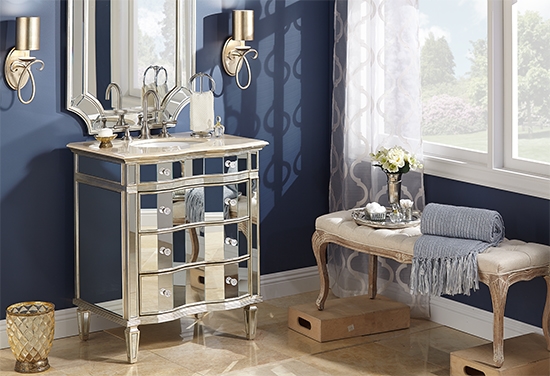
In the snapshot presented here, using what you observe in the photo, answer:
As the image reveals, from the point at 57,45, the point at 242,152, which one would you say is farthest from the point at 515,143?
the point at 57,45

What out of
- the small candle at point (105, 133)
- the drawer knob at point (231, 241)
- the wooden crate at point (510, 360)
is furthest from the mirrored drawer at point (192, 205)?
the wooden crate at point (510, 360)

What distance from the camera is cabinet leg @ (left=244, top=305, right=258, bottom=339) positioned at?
162 inches

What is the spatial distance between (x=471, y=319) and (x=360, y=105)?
1.23 m

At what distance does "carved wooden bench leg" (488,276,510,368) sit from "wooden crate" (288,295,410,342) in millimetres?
847

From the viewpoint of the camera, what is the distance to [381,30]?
14.6 feet

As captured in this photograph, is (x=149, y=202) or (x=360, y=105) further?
(x=360, y=105)

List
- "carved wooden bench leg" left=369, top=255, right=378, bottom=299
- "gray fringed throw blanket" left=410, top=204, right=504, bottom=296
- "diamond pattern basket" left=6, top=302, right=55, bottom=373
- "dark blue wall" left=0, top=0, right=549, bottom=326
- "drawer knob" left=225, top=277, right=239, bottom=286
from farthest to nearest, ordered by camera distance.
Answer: "carved wooden bench leg" left=369, top=255, right=378, bottom=299 → "drawer knob" left=225, top=277, right=239, bottom=286 → "dark blue wall" left=0, top=0, right=549, bottom=326 → "diamond pattern basket" left=6, top=302, right=55, bottom=373 → "gray fringed throw blanket" left=410, top=204, right=504, bottom=296

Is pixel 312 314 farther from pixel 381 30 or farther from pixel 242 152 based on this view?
pixel 381 30

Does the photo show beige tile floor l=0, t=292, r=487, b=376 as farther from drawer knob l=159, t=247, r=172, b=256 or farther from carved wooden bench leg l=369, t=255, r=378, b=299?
drawer knob l=159, t=247, r=172, b=256

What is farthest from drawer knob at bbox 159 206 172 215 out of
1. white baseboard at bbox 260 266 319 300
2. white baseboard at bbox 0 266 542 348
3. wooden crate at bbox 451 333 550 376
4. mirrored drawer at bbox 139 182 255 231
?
wooden crate at bbox 451 333 550 376

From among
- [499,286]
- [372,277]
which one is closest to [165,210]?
[372,277]

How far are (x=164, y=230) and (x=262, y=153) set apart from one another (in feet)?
3.53

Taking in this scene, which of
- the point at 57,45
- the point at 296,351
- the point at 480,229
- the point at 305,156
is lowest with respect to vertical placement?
the point at 296,351

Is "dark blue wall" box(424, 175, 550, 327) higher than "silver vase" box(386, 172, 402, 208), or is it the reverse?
"silver vase" box(386, 172, 402, 208)
